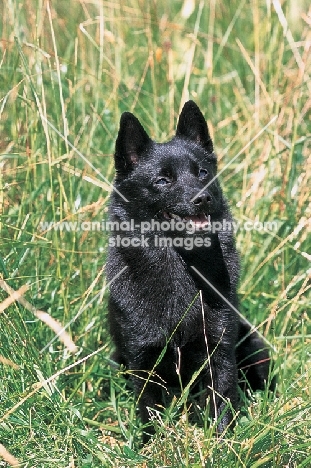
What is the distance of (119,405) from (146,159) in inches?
45.6

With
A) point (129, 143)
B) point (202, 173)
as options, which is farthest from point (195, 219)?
point (129, 143)

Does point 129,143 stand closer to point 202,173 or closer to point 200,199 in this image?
point 202,173

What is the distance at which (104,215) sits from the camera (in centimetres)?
390

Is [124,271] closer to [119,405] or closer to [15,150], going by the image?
[119,405]

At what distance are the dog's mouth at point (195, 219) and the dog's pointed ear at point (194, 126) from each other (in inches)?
17.4

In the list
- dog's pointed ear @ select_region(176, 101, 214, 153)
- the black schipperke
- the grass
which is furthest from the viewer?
dog's pointed ear @ select_region(176, 101, 214, 153)

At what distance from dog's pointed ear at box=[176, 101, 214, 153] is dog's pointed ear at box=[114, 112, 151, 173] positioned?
221 millimetres

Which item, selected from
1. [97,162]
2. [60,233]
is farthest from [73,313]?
[97,162]

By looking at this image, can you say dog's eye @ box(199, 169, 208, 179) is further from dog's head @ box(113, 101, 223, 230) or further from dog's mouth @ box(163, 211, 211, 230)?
dog's mouth @ box(163, 211, 211, 230)

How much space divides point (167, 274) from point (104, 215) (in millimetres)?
876

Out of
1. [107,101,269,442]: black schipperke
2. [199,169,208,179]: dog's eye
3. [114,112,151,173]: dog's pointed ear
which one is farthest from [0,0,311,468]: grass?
[199,169,208,179]: dog's eye

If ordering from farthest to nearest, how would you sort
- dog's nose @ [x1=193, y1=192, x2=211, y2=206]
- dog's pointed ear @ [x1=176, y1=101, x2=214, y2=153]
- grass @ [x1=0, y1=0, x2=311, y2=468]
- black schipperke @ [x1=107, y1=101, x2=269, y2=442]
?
1. dog's pointed ear @ [x1=176, y1=101, x2=214, y2=153]
2. black schipperke @ [x1=107, y1=101, x2=269, y2=442]
3. dog's nose @ [x1=193, y1=192, x2=211, y2=206]
4. grass @ [x1=0, y1=0, x2=311, y2=468]

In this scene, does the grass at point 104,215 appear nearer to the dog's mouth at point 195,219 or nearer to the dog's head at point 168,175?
the dog's head at point 168,175

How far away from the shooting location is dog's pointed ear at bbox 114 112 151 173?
3145 mm
